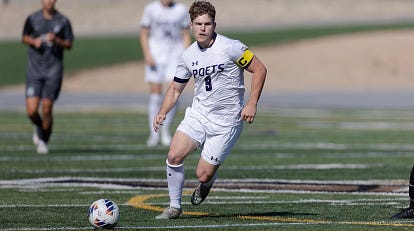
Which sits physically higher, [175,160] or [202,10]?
[202,10]

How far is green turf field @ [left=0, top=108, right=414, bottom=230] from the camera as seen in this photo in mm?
10609

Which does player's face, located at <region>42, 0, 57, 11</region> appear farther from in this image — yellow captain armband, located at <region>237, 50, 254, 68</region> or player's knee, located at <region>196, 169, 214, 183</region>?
yellow captain armband, located at <region>237, 50, 254, 68</region>

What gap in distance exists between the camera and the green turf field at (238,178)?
10.6 m

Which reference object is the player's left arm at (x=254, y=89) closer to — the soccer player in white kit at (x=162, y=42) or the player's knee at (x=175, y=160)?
the player's knee at (x=175, y=160)

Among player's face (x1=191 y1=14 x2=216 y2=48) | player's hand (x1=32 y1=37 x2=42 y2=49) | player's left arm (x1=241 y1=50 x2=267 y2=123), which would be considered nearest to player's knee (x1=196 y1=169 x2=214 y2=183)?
player's left arm (x1=241 y1=50 x2=267 y2=123)

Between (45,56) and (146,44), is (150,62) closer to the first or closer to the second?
(146,44)

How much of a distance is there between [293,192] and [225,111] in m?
2.43

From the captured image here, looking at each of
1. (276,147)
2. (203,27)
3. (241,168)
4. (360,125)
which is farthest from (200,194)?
(360,125)

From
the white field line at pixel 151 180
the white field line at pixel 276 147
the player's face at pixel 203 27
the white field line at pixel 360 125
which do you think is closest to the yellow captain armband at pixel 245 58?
the player's face at pixel 203 27

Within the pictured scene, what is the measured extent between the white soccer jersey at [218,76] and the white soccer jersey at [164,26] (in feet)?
29.5

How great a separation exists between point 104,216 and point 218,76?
5.93 feet

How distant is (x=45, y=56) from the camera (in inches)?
718

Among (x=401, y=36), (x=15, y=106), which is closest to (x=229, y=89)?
(x=15, y=106)

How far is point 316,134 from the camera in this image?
910 inches
